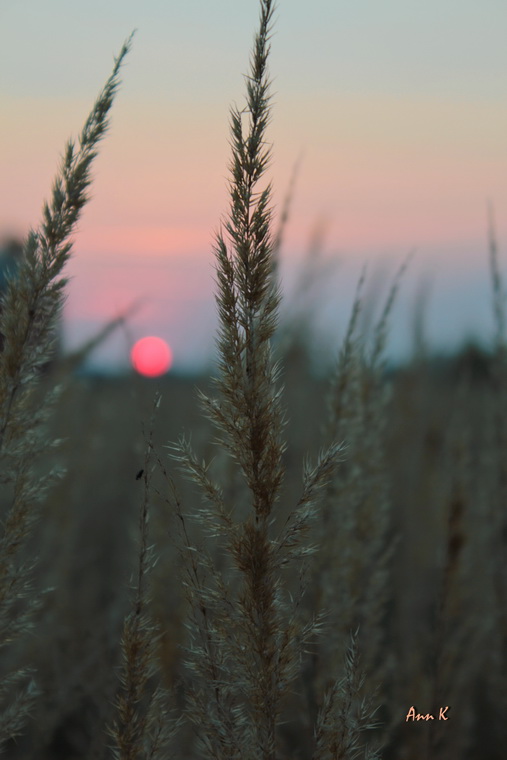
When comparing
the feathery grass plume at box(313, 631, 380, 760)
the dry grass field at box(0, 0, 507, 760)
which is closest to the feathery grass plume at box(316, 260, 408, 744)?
the dry grass field at box(0, 0, 507, 760)

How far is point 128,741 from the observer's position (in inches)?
45.1

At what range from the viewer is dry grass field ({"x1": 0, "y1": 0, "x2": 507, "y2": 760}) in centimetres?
109

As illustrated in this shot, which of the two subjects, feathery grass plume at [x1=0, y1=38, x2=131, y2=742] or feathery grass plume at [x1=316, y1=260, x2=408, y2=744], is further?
feathery grass plume at [x1=316, y1=260, x2=408, y2=744]

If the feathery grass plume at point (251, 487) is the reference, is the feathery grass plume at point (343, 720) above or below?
below

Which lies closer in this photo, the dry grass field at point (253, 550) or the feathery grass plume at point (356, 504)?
the dry grass field at point (253, 550)

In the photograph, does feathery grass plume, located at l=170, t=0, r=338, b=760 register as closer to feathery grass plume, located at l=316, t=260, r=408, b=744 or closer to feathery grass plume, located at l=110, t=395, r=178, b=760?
feathery grass plume, located at l=110, t=395, r=178, b=760

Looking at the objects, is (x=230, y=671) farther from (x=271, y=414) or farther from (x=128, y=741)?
(x=271, y=414)

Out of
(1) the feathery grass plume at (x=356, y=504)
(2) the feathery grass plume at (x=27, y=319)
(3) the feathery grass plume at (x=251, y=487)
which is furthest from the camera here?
(1) the feathery grass plume at (x=356, y=504)

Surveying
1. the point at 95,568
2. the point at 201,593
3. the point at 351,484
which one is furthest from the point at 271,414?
the point at 95,568

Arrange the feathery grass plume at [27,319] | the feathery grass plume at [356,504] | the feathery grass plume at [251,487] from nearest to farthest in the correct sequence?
1. the feathery grass plume at [251,487]
2. the feathery grass plume at [27,319]
3. the feathery grass plume at [356,504]

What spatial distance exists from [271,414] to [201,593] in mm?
294

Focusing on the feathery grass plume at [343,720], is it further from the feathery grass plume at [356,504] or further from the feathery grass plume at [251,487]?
the feathery grass plume at [356,504]

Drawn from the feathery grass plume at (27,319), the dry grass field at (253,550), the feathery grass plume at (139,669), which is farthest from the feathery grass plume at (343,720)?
the feathery grass plume at (27,319)

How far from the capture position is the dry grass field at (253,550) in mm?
1095
